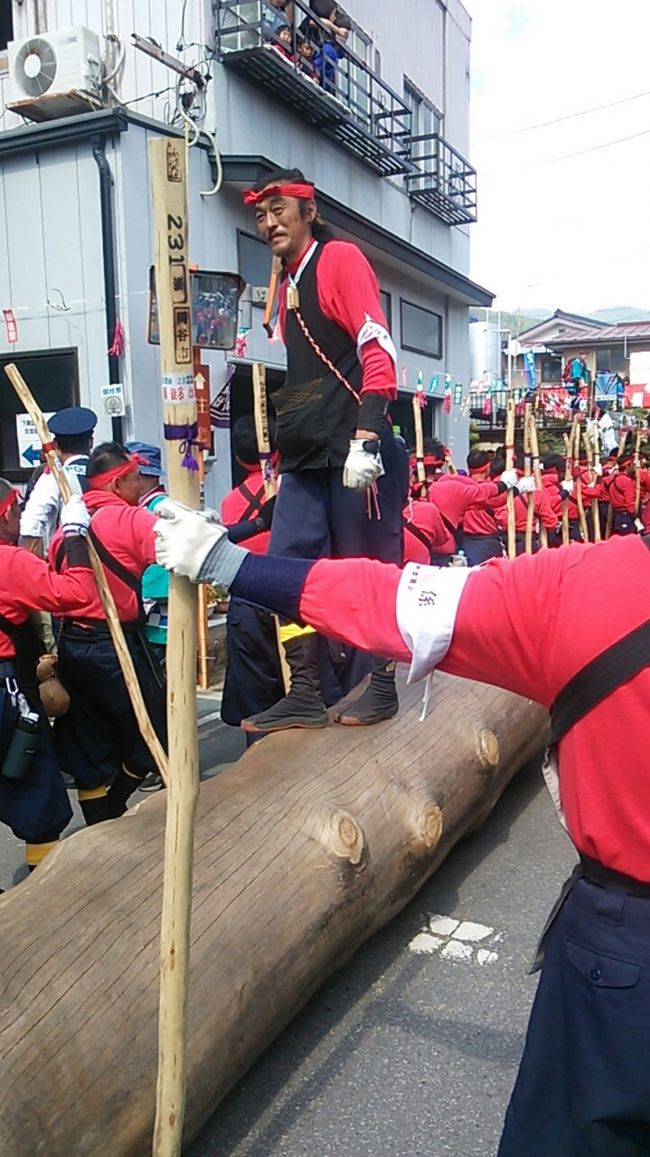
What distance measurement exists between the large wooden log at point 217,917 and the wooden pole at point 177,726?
0.81ft

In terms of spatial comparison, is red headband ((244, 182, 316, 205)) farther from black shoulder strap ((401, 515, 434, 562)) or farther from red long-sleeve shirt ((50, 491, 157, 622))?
black shoulder strap ((401, 515, 434, 562))

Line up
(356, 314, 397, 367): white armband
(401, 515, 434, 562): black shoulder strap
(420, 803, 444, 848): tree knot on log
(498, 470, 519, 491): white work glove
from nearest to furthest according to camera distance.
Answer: (420, 803, 444, 848): tree knot on log
(356, 314, 397, 367): white armband
(401, 515, 434, 562): black shoulder strap
(498, 470, 519, 491): white work glove

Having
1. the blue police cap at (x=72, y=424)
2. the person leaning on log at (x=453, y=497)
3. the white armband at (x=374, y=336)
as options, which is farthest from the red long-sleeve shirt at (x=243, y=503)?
the person leaning on log at (x=453, y=497)

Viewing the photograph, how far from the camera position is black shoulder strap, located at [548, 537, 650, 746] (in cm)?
134

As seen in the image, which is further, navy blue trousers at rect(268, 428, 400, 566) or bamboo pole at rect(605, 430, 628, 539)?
bamboo pole at rect(605, 430, 628, 539)

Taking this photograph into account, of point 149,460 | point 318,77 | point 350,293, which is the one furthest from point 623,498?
point 350,293

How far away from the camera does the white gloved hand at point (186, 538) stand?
62.6 inches

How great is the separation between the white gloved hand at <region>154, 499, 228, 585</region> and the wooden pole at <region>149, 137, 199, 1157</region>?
0.55 ft

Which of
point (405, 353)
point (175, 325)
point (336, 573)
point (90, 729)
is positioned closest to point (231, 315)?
point (90, 729)

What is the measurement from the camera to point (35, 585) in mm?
3361

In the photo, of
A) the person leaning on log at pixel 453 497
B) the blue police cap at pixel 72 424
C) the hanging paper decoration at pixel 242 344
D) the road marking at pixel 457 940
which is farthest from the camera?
the hanging paper decoration at pixel 242 344

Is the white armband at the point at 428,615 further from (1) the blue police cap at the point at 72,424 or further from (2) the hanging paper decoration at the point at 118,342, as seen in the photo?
(2) the hanging paper decoration at the point at 118,342

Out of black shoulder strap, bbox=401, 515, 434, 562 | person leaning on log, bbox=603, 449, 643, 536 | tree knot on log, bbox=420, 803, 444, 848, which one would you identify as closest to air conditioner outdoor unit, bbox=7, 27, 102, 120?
black shoulder strap, bbox=401, 515, 434, 562

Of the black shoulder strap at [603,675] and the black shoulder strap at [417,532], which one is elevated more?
the black shoulder strap at [603,675]
